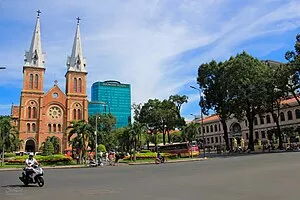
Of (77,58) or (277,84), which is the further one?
(77,58)

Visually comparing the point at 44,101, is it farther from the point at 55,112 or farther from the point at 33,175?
the point at 33,175

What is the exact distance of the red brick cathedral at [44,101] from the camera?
68.1 metres

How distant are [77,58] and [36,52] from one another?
385 inches

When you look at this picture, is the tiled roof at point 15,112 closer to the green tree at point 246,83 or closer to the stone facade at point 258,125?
the stone facade at point 258,125

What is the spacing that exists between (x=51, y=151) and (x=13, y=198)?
49.6m

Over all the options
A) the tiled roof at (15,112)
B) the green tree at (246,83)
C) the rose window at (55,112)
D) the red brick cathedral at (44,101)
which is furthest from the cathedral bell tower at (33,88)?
the green tree at (246,83)

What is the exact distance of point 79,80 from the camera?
248ft

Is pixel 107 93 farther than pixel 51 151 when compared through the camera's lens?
Yes

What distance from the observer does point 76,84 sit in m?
75.0

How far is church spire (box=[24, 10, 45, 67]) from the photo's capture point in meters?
71.5

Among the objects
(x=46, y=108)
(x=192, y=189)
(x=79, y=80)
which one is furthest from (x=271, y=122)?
(x=192, y=189)

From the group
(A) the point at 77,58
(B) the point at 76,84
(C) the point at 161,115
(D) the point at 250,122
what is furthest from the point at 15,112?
(D) the point at 250,122

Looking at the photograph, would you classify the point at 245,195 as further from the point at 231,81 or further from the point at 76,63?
the point at 76,63

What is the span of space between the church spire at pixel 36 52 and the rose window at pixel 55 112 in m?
10.9
